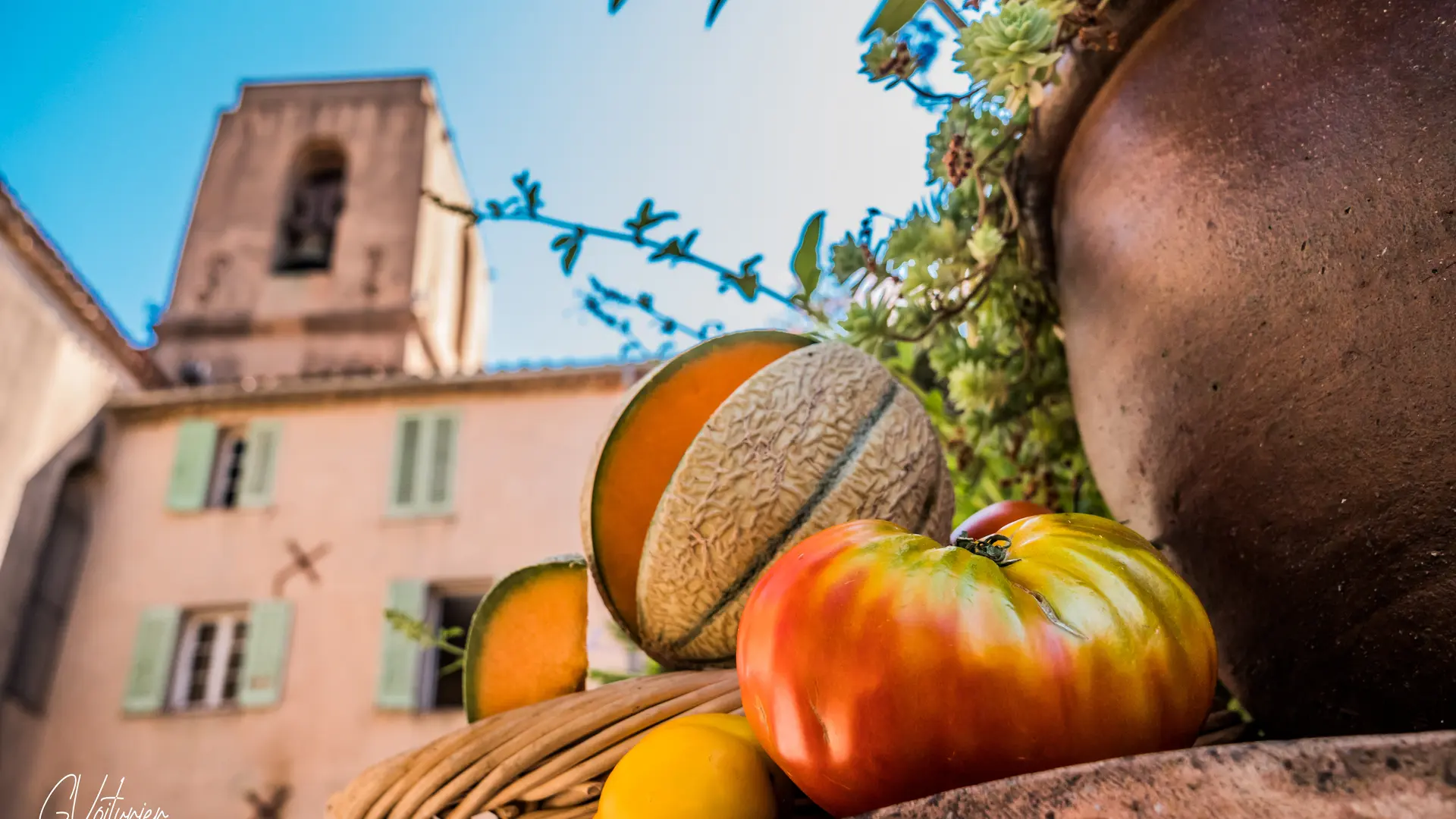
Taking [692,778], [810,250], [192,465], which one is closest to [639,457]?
[810,250]

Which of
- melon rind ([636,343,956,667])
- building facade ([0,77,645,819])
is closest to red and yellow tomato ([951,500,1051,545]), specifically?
melon rind ([636,343,956,667])

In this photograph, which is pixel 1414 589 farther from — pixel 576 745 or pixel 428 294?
pixel 428 294

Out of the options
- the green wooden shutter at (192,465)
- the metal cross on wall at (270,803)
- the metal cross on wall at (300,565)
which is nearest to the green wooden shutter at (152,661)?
the metal cross on wall at (300,565)

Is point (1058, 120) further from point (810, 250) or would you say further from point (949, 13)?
point (810, 250)

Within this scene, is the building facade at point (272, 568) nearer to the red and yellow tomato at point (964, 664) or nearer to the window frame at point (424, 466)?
the window frame at point (424, 466)

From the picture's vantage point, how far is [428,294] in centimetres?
1421

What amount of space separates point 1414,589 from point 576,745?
27.0 inches

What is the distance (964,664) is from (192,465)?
1081 cm

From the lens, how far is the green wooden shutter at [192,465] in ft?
32.6

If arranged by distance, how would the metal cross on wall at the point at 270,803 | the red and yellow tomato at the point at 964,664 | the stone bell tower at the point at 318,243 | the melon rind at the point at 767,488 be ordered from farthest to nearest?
the stone bell tower at the point at 318,243
the metal cross on wall at the point at 270,803
the melon rind at the point at 767,488
the red and yellow tomato at the point at 964,664

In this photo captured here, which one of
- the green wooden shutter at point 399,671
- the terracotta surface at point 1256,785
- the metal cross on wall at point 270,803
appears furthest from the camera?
the green wooden shutter at point 399,671

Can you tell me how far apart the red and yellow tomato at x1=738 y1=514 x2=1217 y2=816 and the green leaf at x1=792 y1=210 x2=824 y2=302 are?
0.64 meters

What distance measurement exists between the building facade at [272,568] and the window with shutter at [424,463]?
0.02 meters

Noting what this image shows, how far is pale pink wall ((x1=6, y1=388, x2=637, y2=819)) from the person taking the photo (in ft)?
29.1
